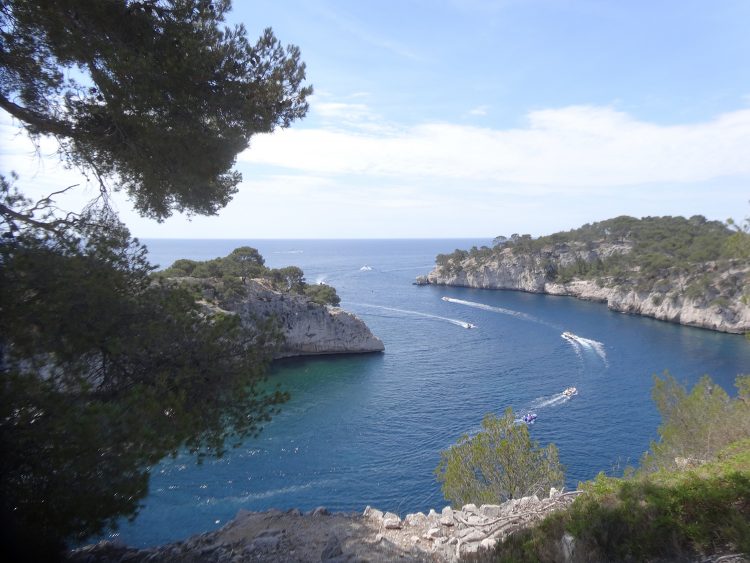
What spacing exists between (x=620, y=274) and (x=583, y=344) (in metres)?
27.3

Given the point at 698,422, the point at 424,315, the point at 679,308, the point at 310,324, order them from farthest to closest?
the point at 424,315 < the point at 679,308 < the point at 310,324 < the point at 698,422

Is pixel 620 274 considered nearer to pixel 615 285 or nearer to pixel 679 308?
pixel 615 285

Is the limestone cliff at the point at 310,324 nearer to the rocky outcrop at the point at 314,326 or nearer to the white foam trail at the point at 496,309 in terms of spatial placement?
the rocky outcrop at the point at 314,326

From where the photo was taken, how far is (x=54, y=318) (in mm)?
3988

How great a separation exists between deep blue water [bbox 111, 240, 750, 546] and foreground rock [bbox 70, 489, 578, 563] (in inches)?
58.7

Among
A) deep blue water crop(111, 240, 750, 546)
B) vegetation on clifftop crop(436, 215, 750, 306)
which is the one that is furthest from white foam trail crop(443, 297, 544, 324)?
vegetation on clifftop crop(436, 215, 750, 306)

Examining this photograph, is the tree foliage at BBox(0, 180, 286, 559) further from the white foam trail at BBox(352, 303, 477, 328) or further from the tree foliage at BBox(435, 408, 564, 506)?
the white foam trail at BBox(352, 303, 477, 328)

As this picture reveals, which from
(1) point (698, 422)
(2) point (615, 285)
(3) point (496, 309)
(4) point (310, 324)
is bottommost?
(3) point (496, 309)

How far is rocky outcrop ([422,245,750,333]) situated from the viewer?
44.1 m

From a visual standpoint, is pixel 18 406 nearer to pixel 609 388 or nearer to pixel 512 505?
pixel 512 505

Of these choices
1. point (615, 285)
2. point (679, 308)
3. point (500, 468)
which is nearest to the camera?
point (500, 468)

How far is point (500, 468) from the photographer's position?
11305mm

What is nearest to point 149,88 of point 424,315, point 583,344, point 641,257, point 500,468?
point 500,468

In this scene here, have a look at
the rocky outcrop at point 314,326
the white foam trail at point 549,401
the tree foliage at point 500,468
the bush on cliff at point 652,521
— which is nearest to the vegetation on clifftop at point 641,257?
the white foam trail at point 549,401
